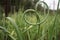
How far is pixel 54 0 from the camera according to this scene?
2.67 metres

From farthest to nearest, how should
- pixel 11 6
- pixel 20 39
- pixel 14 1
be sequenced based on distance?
pixel 14 1, pixel 11 6, pixel 20 39

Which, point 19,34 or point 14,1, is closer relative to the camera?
point 19,34

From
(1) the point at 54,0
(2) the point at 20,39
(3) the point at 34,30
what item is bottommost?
(3) the point at 34,30

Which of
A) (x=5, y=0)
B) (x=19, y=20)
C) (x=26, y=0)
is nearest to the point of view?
(x=19, y=20)

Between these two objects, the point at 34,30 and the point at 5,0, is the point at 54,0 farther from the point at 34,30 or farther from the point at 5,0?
the point at 5,0

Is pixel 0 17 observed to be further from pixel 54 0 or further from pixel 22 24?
pixel 54 0

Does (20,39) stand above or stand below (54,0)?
below

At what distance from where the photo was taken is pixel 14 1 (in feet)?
17.0

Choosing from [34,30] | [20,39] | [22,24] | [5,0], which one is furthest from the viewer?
[5,0]

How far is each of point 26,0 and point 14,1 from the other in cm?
114

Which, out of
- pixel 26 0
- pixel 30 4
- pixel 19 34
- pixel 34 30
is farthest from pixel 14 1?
pixel 19 34

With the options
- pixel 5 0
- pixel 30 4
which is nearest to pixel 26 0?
pixel 30 4

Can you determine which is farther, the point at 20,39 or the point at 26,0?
the point at 26,0

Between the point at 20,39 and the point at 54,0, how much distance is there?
1.92 m
